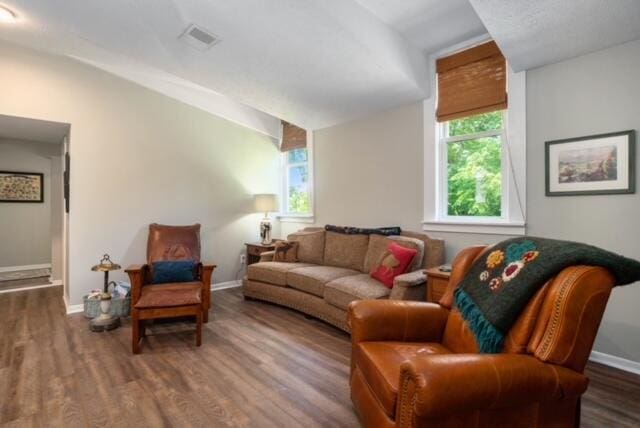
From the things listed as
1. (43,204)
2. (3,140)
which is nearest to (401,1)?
(3,140)

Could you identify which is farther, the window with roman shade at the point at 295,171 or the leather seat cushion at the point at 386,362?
the window with roman shade at the point at 295,171

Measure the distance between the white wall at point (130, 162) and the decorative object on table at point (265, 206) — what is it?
27 cm

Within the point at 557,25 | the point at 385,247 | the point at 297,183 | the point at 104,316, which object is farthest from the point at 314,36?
the point at 104,316

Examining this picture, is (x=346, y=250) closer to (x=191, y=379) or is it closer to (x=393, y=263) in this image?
(x=393, y=263)

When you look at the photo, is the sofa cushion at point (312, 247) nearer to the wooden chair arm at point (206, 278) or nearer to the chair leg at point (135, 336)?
the wooden chair arm at point (206, 278)

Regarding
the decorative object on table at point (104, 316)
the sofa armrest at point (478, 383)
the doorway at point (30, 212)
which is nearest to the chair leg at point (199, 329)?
the decorative object on table at point (104, 316)

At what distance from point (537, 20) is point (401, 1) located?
0.99 meters

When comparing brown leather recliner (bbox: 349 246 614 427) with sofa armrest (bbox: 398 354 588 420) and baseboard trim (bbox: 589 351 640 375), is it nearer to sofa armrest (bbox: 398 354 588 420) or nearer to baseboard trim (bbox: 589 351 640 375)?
sofa armrest (bbox: 398 354 588 420)

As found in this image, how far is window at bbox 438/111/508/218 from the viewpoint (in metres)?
2.97

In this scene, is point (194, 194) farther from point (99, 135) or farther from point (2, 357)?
point (2, 357)

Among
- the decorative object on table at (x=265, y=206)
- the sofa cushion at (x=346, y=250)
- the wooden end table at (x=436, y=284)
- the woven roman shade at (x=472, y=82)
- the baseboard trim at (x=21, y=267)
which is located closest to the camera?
the wooden end table at (x=436, y=284)

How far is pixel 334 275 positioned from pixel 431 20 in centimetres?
248

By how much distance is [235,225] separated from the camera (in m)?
4.82

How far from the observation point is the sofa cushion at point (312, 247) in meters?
4.01
